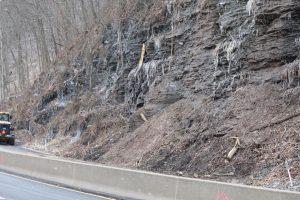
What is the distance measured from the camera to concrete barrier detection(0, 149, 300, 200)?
35.0ft

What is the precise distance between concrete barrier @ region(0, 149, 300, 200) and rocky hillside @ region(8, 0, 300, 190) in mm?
3085

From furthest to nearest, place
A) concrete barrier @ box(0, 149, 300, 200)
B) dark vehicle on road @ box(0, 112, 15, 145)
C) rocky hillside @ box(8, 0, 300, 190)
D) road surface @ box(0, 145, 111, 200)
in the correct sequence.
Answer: dark vehicle on road @ box(0, 112, 15, 145), rocky hillside @ box(8, 0, 300, 190), road surface @ box(0, 145, 111, 200), concrete barrier @ box(0, 149, 300, 200)

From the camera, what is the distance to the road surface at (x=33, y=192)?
1332 centimetres

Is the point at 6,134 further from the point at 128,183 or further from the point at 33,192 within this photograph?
the point at 128,183

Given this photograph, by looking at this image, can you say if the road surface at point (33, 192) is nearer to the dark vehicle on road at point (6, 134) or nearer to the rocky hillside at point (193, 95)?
the rocky hillside at point (193, 95)

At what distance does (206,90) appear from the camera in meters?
22.7

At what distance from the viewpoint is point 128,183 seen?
45.2ft

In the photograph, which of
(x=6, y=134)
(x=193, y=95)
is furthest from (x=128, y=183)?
(x=6, y=134)

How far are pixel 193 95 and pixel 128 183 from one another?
10.1 meters

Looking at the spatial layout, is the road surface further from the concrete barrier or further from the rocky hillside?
the rocky hillside

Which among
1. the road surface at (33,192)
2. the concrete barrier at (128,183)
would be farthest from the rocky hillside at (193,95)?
the road surface at (33,192)

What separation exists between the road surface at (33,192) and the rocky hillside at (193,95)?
4.38 meters

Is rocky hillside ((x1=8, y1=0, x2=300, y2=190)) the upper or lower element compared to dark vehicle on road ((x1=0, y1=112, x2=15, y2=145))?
upper

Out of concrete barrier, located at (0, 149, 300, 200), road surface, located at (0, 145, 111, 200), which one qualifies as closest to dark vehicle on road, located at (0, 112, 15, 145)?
concrete barrier, located at (0, 149, 300, 200)
